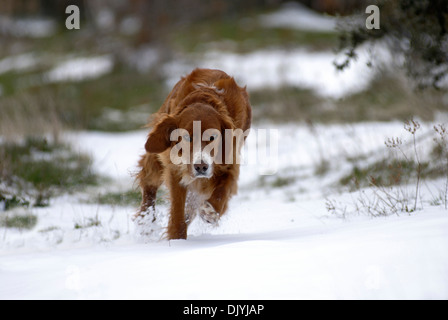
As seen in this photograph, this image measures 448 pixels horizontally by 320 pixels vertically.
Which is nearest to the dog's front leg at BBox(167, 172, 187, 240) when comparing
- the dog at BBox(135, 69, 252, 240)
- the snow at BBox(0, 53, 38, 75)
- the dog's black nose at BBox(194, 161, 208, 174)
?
the dog at BBox(135, 69, 252, 240)

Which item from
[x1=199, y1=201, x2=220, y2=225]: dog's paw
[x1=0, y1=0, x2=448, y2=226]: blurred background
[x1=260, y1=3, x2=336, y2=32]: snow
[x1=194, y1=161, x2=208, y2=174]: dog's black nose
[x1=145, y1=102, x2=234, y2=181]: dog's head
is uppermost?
[x1=260, y1=3, x2=336, y2=32]: snow

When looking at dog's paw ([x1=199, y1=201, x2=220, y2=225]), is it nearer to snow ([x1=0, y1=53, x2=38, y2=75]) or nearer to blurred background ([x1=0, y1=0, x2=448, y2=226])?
blurred background ([x1=0, y1=0, x2=448, y2=226])

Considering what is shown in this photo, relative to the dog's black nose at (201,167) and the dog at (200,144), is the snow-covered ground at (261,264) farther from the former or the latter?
the dog's black nose at (201,167)

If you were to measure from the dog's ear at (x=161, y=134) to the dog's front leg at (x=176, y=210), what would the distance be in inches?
8.4

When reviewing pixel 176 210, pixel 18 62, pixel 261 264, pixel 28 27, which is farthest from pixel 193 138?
pixel 28 27

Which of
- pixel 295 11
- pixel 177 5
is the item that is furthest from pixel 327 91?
pixel 295 11

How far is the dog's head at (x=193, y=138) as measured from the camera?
3211 mm

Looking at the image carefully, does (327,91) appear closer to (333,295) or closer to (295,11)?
(333,295)

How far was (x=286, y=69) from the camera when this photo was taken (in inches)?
516

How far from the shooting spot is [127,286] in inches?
87.9

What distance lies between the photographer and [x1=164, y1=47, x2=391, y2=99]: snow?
1123 cm

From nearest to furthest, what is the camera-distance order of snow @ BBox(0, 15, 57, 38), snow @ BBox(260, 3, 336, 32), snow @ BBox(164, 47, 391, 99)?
snow @ BBox(164, 47, 391, 99)
snow @ BBox(260, 3, 336, 32)
snow @ BBox(0, 15, 57, 38)

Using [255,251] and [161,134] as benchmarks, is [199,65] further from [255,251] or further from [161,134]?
[255,251]

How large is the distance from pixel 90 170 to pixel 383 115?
4294mm
